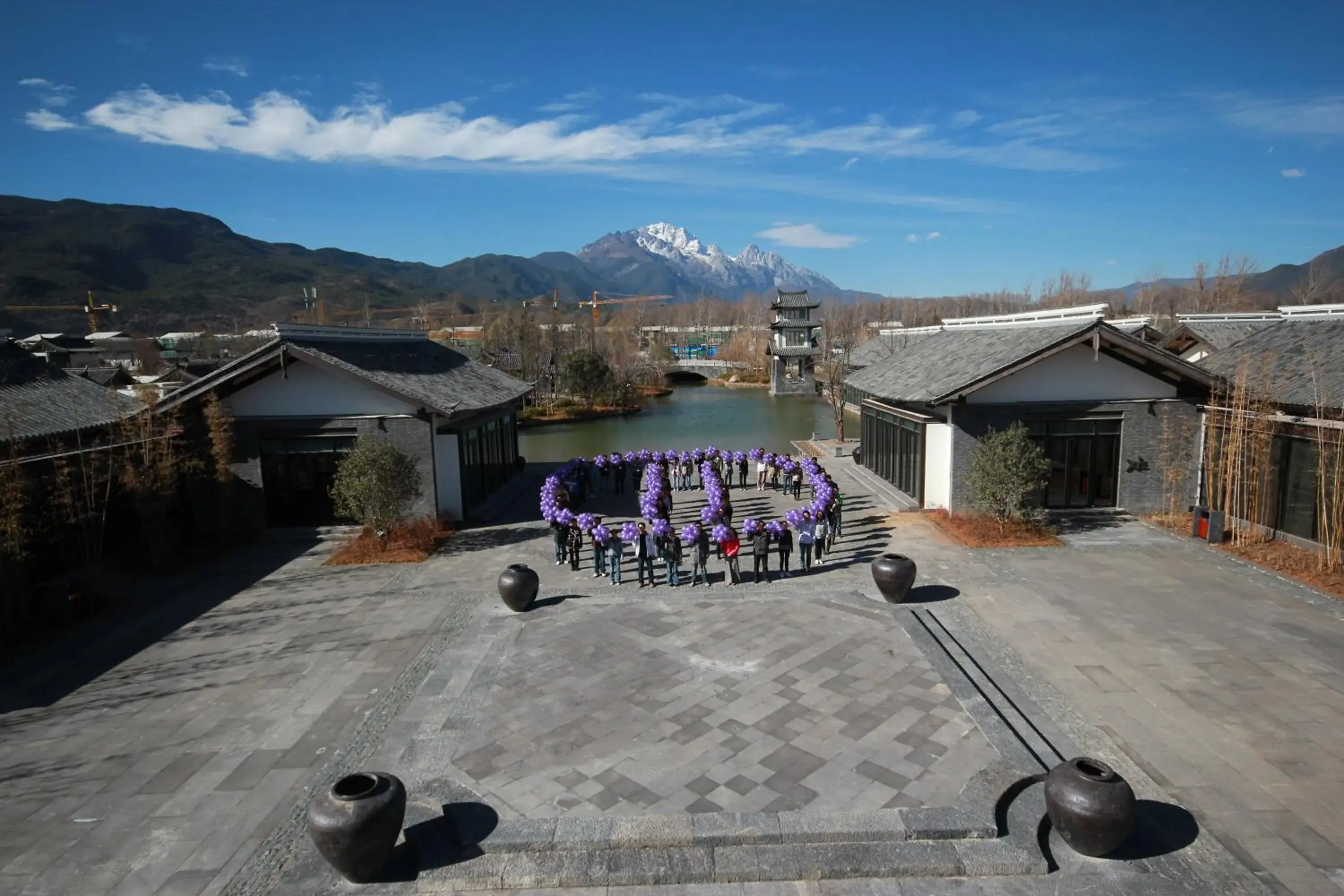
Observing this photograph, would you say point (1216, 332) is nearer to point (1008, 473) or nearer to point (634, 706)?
point (1008, 473)

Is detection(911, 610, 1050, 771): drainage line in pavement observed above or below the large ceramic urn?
below

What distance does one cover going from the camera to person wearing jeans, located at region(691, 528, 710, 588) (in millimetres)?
14023

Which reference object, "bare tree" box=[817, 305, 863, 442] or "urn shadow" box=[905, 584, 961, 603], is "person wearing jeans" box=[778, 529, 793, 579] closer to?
"urn shadow" box=[905, 584, 961, 603]

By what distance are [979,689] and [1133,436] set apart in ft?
39.6

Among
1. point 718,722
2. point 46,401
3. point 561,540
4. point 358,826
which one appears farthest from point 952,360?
point 46,401

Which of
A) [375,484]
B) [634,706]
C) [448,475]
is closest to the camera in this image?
[634,706]

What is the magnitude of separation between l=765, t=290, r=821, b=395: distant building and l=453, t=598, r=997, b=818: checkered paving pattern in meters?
59.4

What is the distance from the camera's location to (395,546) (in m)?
16.8

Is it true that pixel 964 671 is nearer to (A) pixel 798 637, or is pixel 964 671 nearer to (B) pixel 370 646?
(A) pixel 798 637

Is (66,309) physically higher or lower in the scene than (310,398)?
higher

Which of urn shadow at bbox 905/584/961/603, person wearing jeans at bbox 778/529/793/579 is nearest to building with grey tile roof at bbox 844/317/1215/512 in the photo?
urn shadow at bbox 905/584/961/603

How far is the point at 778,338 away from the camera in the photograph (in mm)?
73938

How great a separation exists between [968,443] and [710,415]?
34.9 m

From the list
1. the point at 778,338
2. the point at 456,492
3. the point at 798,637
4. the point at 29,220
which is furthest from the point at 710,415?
the point at 29,220
